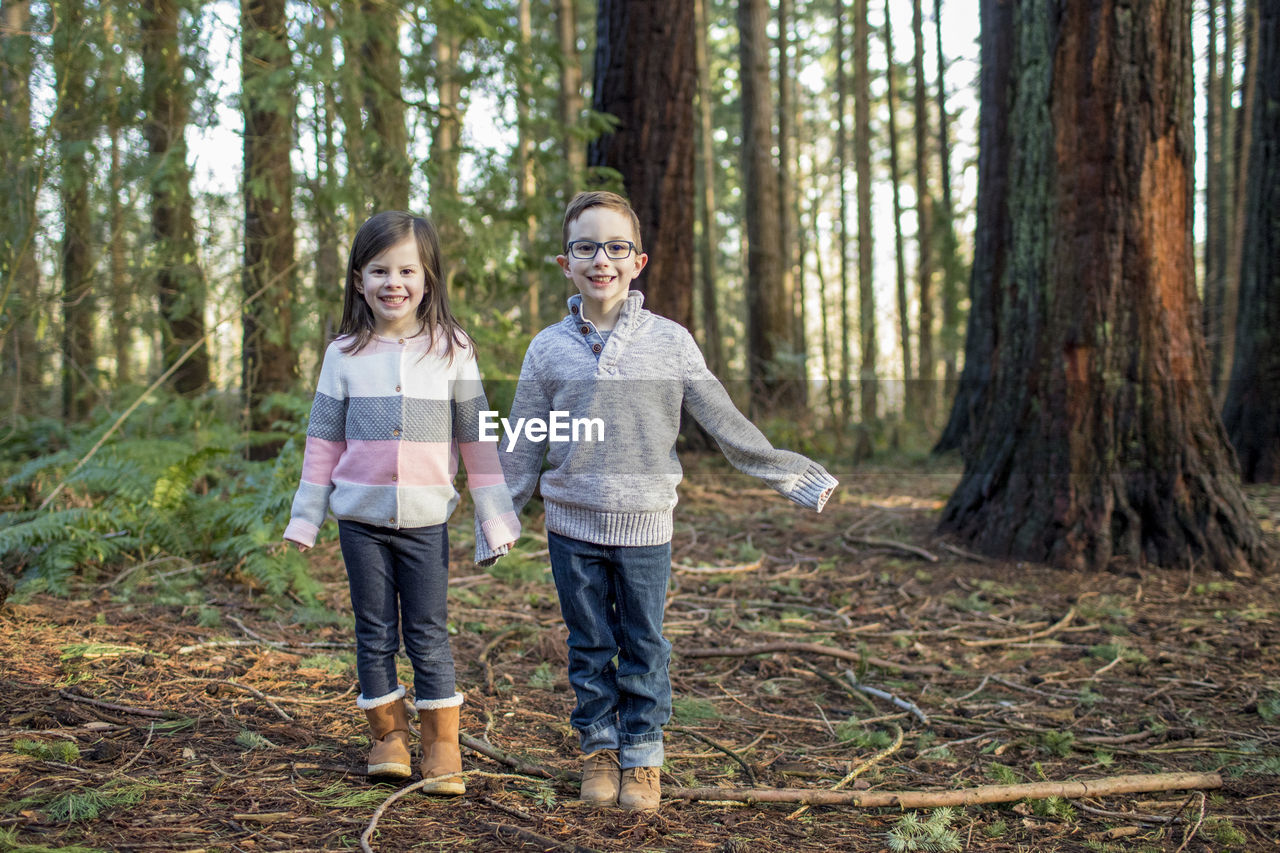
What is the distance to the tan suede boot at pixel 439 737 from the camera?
2664 millimetres

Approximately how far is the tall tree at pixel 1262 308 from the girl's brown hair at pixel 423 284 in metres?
8.04

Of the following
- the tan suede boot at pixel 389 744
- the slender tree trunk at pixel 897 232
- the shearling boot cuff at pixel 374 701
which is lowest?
the tan suede boot at pixel 389 744

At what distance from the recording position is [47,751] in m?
2.62

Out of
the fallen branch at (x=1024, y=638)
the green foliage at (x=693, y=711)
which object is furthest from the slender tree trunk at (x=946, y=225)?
the green foliage at (x=693, y=711)

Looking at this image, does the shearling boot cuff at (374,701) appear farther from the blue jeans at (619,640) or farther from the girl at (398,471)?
the blue jeans at (619,640)

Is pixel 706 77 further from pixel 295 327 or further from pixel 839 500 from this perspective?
pixel 295 327

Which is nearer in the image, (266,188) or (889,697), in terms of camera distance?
(889,697)

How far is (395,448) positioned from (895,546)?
4.40m

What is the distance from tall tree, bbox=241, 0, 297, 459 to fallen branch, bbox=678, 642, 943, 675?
124 inches

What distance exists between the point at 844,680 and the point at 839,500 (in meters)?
4.31

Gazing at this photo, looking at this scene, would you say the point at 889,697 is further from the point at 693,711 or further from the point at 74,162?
the point at 74,162

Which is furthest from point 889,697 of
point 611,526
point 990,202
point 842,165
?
point 842,165

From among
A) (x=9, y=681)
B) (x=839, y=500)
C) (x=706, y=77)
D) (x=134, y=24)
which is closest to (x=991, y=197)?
(x=839, y=500)

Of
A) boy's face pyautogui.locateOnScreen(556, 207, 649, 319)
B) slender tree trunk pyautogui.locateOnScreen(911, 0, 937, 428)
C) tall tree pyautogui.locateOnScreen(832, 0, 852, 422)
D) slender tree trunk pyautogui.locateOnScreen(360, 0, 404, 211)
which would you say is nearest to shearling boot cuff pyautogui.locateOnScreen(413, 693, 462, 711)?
boy's face pyautogui.locateOnScreen(556, 207, 649, 319)
